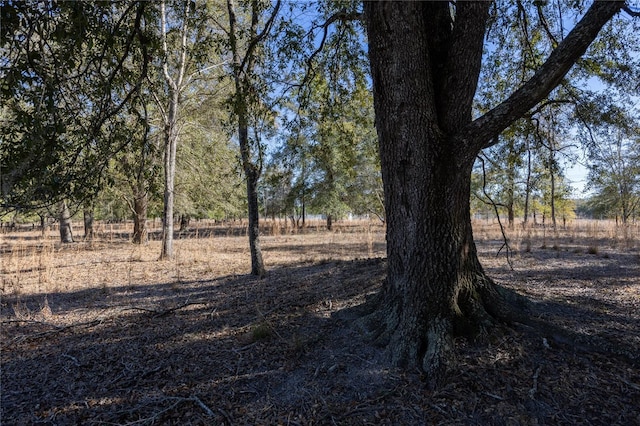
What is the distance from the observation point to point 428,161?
238 cm

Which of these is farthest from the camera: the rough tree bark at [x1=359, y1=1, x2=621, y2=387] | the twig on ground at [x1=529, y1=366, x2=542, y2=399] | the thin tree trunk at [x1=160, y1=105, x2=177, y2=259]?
the thin tree trunk at [x1=160, y1=105, x2=177, y2=259]

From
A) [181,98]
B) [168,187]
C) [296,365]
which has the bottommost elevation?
[296,365]

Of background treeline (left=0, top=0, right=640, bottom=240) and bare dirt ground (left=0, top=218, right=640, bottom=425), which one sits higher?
background treeline (left=0, top=0, right=640, bottom=240)

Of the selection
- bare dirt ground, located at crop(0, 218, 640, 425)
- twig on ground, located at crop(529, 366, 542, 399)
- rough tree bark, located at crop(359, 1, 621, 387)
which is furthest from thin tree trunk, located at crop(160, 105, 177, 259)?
twig on ground, located at crop(529, 366, 542, 399)

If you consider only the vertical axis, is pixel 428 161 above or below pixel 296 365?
above

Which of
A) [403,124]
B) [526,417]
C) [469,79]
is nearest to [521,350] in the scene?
[526,417]

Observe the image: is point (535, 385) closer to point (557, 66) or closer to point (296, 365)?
point (296, 365)

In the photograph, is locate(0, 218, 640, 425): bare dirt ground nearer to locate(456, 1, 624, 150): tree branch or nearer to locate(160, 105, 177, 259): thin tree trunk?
locate(456, 1, 624, 150): tree branch

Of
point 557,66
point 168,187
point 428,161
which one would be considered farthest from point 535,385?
point 168,187

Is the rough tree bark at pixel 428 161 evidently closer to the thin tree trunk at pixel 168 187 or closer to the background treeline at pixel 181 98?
the background treeline at pixel 181 98

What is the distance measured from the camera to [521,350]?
237 centimetres

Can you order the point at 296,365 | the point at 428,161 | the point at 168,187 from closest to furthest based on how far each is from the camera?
the point at 428,161 < the point at 296,365 < the point at 168,187

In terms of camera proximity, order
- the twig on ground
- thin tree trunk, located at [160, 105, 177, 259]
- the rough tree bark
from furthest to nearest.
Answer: thin tree trunk, located at [160, 105, 177, 259] → the rough tree bark → the twig on ground

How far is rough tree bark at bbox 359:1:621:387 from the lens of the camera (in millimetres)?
2359
